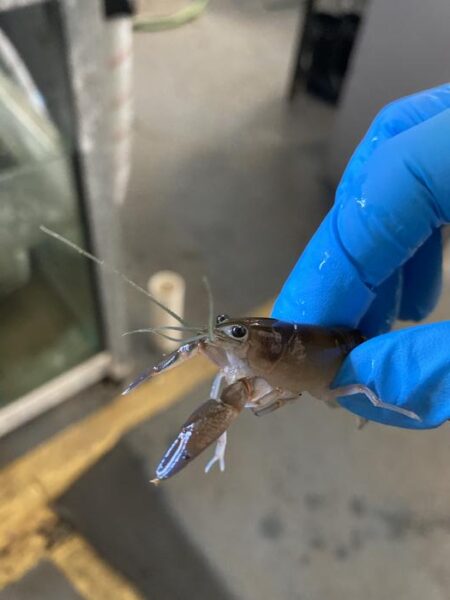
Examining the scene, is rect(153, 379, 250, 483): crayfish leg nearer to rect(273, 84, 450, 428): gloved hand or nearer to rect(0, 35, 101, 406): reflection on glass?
rect(273, 84, 450, 428): gloved hand

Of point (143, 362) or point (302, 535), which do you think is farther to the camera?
point (143, 362)

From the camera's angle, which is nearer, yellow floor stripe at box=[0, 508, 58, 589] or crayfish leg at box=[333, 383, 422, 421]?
crayfish leg at box=[333, 383, 422, 421]


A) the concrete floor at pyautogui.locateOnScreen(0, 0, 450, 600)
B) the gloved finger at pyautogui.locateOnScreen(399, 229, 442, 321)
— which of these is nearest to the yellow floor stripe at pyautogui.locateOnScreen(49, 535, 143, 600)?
the concrete floor at pyautogui.locateOnScreen(0, 0, 450, 600)

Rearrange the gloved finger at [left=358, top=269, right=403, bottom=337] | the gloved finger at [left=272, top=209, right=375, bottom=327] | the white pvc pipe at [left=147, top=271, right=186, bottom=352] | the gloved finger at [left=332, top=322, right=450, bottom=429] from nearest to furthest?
1. the gloved finger at [left=332, top=322, right=450, bottom=429]
2. the gloved finger at [left=272, top=209, right=375, bottom=327]
3. the gloved finger at [left=358, top=269, right=403, bottom=337]
4. the white pvc pipe at [left=147, top=271, right=186, bottom=352]

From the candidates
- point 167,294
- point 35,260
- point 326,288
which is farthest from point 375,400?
point 35,260

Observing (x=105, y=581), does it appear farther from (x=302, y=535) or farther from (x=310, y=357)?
(x=310, y=357)

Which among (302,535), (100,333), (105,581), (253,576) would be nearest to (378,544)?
(302,535)

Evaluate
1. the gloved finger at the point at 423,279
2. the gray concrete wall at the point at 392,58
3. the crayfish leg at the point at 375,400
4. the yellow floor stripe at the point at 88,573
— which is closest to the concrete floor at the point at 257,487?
the yellow floor stripe at the point at 88,573
